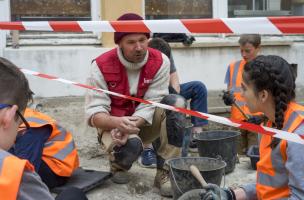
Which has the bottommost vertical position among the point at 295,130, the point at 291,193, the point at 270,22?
the point at 291,193

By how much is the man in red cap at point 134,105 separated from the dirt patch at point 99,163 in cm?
9

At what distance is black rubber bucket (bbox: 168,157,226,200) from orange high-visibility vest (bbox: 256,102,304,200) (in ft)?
2.71

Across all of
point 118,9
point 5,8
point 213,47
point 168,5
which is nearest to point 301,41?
point 213,47

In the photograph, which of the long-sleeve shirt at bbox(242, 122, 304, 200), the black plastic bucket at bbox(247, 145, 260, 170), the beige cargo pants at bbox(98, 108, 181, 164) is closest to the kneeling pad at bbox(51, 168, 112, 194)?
the beige cargo pants at bbox(98, 108, 181, 164)

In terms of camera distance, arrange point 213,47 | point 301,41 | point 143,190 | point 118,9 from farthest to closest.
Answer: point 301,41 → point 213,47 → point 118,9 → point 143,190

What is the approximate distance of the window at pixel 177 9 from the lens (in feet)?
21.7

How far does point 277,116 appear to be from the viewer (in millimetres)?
2338

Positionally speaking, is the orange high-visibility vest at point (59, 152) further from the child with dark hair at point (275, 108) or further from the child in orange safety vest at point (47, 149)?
the child with dark hair at point (275, 108)

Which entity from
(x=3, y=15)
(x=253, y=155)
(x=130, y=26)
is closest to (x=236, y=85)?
(x=253, y=155)

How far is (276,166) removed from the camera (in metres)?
2.36

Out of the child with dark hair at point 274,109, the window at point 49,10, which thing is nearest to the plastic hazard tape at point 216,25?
the child with dark hair at point 274,109

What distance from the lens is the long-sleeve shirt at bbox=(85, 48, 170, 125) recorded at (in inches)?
146

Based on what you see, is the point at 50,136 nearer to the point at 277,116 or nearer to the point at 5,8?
the point at 277,116

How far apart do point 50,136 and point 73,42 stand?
2.98 metres
